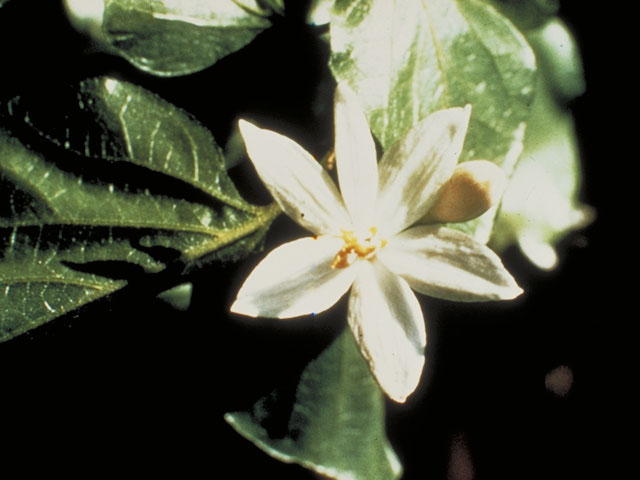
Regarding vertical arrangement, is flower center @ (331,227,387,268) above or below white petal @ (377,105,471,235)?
below

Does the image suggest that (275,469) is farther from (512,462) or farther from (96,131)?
(96,131)

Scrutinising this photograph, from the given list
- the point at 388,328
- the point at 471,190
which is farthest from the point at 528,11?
the point at 388,328

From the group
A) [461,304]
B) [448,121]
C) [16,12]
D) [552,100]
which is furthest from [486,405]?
[16,12]

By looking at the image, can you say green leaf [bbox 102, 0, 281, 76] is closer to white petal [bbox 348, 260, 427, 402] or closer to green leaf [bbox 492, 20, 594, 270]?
white petal [bbox 348, 260, 427, 402]

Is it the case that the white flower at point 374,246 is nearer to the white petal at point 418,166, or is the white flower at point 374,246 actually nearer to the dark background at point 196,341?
the white petal at point 418,166

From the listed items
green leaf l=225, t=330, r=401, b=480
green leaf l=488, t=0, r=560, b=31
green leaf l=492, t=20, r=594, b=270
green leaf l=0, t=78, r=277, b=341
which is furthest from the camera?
green leaf l=492, t=20, r=594, b=270

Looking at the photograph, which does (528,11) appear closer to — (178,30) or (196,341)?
(178,30)

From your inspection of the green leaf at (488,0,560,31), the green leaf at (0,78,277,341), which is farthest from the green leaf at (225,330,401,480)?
the green leaf at (488,0,560,31)
